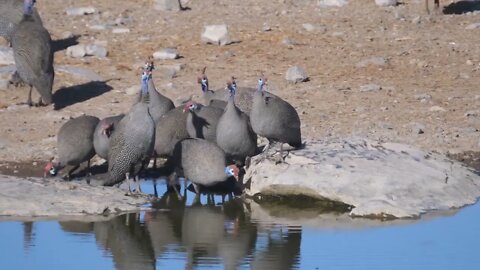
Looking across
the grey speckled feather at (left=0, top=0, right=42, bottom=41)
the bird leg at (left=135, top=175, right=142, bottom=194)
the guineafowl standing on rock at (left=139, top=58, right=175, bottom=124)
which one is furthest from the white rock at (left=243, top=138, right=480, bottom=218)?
the grey speckled feather at (left=0, top=0, right=42, bottom=41)

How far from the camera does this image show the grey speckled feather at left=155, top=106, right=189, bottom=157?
1152 cm

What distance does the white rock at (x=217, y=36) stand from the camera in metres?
16.0

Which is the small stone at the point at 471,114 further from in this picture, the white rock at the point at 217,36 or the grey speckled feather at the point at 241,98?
the white rock at the point at 217,36

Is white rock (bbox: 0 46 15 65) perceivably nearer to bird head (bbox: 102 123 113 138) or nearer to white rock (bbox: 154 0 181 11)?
white rock (bbox: 154 0 181 11)

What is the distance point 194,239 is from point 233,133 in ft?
6.04

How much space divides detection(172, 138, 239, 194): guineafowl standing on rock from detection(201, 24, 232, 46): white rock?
16.5 ft

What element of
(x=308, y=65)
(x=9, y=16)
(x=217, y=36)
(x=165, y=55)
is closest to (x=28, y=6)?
(x=9, y=16)

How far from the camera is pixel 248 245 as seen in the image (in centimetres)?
935

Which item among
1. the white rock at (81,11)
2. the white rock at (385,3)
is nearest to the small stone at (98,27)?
the white rock at (81,11)

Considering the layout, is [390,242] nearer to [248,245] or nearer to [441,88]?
[248,245]

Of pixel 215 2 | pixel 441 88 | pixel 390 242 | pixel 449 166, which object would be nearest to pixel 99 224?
pixel 390 242

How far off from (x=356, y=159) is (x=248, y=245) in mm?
1770

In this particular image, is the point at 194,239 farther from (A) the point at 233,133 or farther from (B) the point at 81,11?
(B) the point at 81,11

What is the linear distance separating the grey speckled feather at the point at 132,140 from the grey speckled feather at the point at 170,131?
2.03 ft
